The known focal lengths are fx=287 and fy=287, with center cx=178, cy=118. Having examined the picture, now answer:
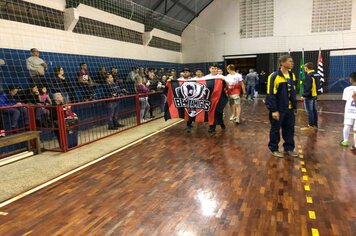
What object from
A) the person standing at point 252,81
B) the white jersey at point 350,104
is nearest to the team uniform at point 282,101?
the white jersey at point 350,104

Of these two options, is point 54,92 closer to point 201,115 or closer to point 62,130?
point 62,130

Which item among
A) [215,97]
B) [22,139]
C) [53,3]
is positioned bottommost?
[22,139]

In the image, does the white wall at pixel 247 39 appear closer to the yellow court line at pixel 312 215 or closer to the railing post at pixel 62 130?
the railing post at pixel 62 130

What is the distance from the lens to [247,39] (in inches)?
610

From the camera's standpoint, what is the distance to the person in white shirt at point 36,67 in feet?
20.4

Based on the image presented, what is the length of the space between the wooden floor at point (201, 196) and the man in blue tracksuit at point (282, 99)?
1.58 ft

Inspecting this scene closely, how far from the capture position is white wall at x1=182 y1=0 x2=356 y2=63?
14.2m

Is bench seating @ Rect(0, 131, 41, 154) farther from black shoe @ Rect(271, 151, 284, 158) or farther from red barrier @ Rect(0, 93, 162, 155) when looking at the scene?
black shoe @ Rect(271, 151, 284, 158)

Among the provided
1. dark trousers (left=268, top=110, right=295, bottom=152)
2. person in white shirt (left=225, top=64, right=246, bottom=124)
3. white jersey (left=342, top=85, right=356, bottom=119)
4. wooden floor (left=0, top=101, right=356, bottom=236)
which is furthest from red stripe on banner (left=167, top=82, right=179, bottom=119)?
white jersey (left=342, top=85, right=356, bottom=119)

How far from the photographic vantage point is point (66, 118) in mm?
5680

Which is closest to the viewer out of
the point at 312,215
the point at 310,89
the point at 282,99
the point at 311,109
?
the point at 312,215

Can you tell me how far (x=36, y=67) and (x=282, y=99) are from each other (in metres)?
5.12

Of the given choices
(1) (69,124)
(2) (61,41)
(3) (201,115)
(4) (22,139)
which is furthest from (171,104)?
(2) (61,41)

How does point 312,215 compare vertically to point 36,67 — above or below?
below
